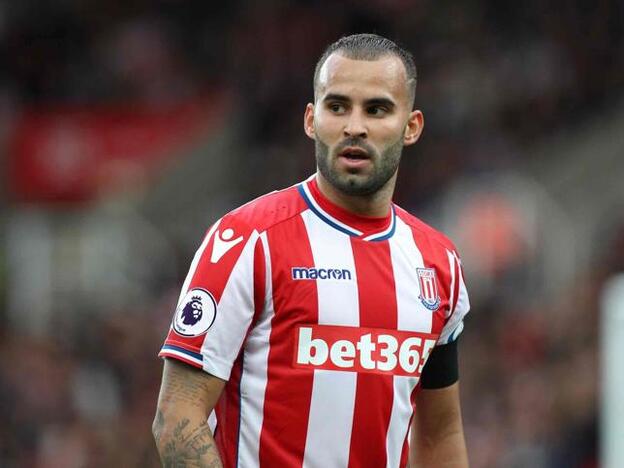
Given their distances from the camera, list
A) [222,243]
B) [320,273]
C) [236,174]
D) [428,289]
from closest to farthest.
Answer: [222,243] < [320,273] < [428,289] < [236,174]

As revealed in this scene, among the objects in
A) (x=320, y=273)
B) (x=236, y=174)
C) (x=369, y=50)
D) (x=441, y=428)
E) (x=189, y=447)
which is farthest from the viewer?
(x=236, y=174)

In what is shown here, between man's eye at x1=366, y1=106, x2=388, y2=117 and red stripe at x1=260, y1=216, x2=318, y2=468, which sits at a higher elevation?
man's eye at x1=366, y1=106, x2=388, y2=117

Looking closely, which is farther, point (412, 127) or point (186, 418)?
point (412, 127)

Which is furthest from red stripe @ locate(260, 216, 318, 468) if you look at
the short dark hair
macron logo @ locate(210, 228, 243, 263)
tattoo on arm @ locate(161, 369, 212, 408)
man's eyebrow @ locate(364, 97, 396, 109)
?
the short dark hair

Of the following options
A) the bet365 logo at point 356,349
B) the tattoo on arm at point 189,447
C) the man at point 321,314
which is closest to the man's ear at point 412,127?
the man at point 321,314

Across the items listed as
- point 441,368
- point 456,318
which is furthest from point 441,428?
point 456,318

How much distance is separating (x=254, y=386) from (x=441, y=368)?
2.36 ft

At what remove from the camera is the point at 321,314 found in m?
4.21

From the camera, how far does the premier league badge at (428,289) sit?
445cm

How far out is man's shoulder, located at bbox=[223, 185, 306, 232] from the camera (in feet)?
13.9

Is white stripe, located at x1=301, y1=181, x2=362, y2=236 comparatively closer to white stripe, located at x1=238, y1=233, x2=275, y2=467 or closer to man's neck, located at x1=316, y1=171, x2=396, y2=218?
man's neck, located at x1=316, y1=171, x2=396, y2=218

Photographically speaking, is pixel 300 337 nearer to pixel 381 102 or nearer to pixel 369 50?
pixel 381 102

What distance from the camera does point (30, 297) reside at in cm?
1438

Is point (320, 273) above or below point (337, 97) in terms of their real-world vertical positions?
below
